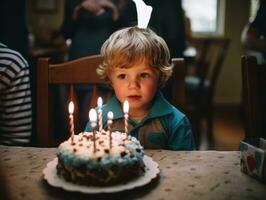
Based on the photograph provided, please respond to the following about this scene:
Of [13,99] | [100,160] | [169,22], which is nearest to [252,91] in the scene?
[100,160]

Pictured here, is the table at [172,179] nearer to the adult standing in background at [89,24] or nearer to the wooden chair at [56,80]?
the wooden chair at [56,80]

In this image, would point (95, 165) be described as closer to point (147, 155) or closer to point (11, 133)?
point (147, 155)

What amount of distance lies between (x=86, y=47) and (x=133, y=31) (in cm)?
125

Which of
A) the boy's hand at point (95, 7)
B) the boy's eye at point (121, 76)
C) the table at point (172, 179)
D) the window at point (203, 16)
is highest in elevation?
the window at point (203, 16)

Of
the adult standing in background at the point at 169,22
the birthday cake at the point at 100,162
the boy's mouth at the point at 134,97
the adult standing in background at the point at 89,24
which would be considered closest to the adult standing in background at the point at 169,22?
the adult standing in background at the point at 169,22

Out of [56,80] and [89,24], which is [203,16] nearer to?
[89,24]

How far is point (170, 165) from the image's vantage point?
1077mm

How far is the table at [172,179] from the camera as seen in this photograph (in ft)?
2.93

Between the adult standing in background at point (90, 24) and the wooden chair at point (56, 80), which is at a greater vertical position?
the adult standing in background at point (90, 24)

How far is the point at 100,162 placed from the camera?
34.9 inches

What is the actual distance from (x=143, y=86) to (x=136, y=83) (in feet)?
0.09

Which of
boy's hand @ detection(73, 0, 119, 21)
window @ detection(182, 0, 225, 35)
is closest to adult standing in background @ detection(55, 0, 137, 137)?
boy's hand @ detection(73, 0, 119, 21)

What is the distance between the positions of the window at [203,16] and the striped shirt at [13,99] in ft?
14.8

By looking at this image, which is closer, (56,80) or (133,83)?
(133,83)
